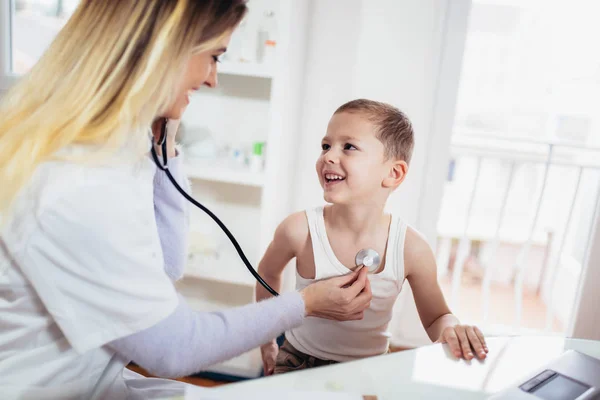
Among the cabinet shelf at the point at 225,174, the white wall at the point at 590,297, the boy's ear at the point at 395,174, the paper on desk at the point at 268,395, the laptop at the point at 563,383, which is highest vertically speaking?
the boy's ear at the point at 395,174

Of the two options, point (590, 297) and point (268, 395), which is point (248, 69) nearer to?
point (268, 395)

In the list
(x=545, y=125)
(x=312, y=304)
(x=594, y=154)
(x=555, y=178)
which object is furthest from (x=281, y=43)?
(x=555, y=178)

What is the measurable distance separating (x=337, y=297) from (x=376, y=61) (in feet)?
4.37

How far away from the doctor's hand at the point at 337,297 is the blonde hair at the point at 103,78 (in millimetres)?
419

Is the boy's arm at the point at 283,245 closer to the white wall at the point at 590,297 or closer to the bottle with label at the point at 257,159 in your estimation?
the bottle with label at the point at 257,159

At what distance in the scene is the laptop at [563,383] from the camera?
699 mm

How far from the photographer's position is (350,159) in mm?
1165

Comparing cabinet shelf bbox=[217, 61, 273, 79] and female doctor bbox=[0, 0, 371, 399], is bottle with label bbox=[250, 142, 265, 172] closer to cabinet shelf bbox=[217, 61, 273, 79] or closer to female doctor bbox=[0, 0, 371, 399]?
cabinet shelf bbox=[217, 61, 273, 79]

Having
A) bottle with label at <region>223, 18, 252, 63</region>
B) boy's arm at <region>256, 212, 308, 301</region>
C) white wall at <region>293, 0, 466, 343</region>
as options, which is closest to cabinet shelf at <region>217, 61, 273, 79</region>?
bottle with label at <region>223, 18, 252, 63</region>

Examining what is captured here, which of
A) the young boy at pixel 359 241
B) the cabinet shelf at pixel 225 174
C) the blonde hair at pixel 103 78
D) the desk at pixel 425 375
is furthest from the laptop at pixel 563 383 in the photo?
the cabinet shelf at pixel 225 174

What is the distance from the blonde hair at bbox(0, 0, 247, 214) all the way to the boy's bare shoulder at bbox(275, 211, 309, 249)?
0.62m

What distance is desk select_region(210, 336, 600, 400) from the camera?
0.71 m

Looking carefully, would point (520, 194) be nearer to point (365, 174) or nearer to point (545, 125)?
point (545, 125)

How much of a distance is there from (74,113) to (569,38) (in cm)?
227
